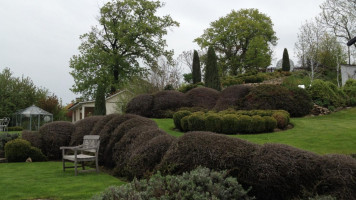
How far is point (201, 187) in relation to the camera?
412 cm

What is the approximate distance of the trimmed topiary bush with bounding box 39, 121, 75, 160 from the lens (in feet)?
41.5

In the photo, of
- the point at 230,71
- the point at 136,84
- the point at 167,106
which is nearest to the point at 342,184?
the point at 167,106

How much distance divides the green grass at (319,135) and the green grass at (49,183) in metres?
5.20

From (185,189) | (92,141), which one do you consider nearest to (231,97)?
(92,141)

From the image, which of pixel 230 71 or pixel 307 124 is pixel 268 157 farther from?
pixel 230 71

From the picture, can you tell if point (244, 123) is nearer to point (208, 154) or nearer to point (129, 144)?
point (129, 144)

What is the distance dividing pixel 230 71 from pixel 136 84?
2909 cm

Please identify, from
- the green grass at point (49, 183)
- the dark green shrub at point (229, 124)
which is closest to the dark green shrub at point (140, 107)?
the dark green shrub at point (229, 124)

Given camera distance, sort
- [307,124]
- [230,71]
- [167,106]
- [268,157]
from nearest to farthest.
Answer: [268,157]
[307,124]
[167,106]
[230,71]

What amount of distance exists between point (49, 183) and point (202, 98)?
38.6 feet

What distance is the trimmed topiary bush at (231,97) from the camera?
1697 centimetres

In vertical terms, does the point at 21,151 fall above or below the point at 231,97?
below

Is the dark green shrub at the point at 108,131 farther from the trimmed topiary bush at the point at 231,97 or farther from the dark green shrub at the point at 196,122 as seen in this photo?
the trimmed topiary bush at the point at 231,97

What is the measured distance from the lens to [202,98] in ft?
60.5
